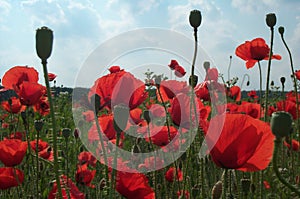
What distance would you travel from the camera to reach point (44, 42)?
0.90 metres

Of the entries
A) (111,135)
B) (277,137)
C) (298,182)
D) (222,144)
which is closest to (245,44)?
(298,182)

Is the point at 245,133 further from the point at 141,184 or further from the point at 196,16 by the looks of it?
the point at 141,184

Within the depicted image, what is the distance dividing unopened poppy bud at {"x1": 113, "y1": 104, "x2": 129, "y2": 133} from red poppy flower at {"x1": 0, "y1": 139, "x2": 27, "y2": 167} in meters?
0.92

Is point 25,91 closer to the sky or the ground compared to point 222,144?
closer to the sky

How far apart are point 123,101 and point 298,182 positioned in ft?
5.20

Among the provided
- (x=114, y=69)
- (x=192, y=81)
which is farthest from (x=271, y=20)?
(x=114, y=69)

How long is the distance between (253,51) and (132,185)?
4.05 ft

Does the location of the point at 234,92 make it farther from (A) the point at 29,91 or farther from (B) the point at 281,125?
(B) the point at 281,125

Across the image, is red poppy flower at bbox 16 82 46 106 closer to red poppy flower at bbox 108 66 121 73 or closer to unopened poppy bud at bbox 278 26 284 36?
red poppy flower at bbox 108 66 121 73

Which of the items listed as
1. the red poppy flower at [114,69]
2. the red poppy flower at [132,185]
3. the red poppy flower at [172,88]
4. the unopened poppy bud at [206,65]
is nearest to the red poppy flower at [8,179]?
the red poppy flower at [132,185]

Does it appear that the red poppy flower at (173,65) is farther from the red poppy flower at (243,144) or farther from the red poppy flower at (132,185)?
the red poppy flower at (243,144)

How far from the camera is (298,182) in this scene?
259 cm

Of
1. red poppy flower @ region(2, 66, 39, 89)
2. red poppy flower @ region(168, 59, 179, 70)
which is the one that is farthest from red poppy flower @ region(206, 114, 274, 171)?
red poppy flower @ region(168, 59, 179, 70)

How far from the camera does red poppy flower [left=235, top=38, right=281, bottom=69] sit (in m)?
2.46
